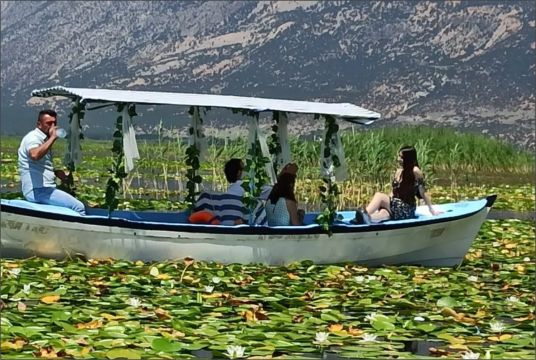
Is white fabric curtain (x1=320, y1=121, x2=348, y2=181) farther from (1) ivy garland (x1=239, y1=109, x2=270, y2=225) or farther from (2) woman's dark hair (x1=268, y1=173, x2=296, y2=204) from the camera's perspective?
(1) ivy garland (x1=239, y1=109, x2=270, y2=225)

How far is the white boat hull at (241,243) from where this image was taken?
37.4 ft

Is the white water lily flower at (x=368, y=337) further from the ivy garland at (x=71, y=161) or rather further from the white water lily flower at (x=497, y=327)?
the ivy garland at (x=71, y=161)

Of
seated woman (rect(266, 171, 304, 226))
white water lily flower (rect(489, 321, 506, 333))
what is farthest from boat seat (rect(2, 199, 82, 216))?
white water lily flower (rect(489, 321, 506, 333))

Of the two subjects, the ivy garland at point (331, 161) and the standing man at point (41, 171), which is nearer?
the standing man at point (41, 171)

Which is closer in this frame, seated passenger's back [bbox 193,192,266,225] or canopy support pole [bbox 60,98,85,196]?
seated passenger's back [bbox 193,192,266,225]

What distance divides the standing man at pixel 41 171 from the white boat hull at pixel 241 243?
578 millimetres

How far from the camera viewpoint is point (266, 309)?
9273 mm

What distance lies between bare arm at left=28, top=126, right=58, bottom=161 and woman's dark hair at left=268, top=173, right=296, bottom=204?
273 centimetres

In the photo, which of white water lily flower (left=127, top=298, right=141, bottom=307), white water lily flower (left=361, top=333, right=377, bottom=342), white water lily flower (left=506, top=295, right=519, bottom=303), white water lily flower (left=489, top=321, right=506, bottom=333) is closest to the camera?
white water lily flower (left=361, top=333, right=377, bottom=342)

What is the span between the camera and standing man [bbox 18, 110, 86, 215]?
38.9 ft

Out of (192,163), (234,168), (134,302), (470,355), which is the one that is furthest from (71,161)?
(470,355)

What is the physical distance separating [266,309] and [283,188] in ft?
10.8

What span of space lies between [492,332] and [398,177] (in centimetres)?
513

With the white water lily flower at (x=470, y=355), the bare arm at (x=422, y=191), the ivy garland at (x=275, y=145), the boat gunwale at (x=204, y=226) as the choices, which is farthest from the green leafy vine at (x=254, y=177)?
the white water lily flower at (x=470, y=355)
